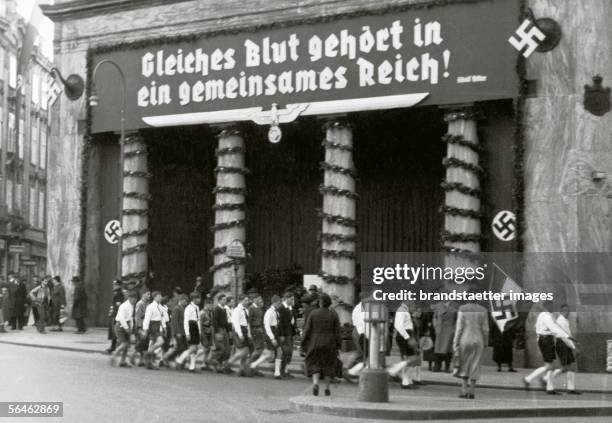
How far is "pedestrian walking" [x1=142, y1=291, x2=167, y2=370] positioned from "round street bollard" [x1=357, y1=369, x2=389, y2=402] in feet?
26.8

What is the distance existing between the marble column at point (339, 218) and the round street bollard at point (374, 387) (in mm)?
12928

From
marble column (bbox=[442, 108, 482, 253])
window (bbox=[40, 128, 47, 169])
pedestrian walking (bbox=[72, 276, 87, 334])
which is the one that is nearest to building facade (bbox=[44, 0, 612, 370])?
marble column (bbox=[442, 108, 482, 253])

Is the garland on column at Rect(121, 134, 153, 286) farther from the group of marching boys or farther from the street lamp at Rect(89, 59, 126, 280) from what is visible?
the group of marching boys

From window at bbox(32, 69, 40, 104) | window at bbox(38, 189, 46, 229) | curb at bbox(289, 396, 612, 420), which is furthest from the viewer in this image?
window at bbox(38, 189, 46, 229)

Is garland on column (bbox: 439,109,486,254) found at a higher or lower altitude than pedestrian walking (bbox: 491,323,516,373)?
higher

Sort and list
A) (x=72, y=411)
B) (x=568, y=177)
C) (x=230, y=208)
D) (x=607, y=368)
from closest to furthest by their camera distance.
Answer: (x=72, y=411) → (x=607, y=368) → (x=568, y=177) → (x=230, y=208)

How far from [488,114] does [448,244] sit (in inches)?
144

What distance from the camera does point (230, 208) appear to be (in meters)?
32.2

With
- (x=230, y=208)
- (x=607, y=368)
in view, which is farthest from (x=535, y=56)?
(x=230, y=208)

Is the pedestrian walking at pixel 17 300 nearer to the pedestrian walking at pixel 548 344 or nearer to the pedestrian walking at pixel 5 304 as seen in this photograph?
the pedestrian walking at pixel 5 304

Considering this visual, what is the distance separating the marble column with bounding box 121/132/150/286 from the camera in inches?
1341

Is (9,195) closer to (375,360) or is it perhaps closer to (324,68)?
(324,68)

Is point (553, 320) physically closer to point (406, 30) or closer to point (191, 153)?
point (406, 30)

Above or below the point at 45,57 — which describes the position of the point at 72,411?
below
